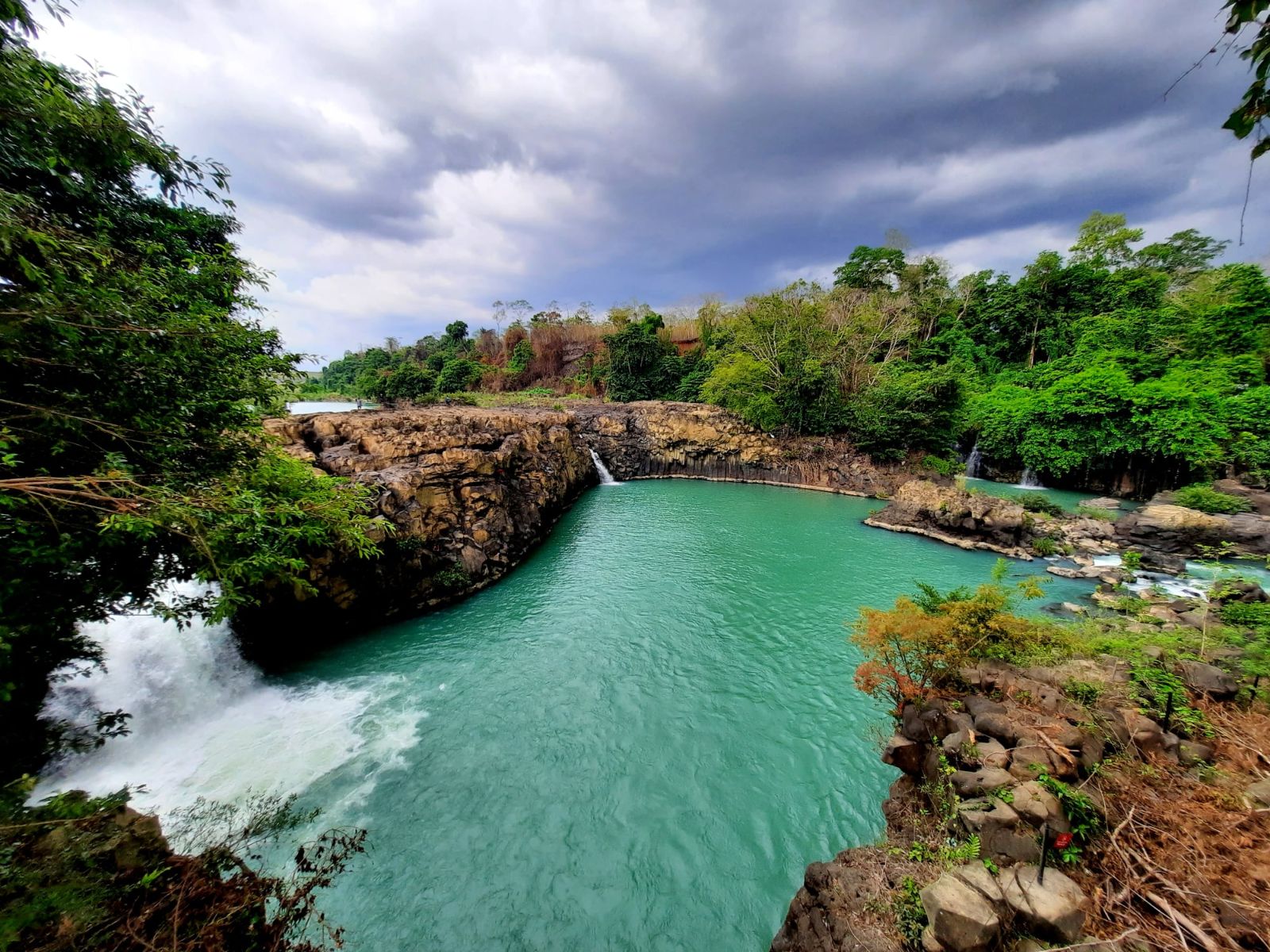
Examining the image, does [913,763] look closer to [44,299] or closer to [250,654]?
[44,299]

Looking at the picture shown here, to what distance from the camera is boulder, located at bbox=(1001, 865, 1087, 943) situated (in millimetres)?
2414

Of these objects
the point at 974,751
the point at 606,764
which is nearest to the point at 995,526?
the point at 974,751

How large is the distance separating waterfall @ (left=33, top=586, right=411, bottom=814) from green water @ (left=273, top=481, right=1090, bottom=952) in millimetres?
382

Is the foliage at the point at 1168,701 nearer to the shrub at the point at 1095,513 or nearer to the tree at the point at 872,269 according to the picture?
the shrub at the point at 1095,513

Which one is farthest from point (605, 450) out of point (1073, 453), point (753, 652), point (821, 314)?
point (1073, 453)

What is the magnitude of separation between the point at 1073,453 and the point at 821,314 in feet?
46.0

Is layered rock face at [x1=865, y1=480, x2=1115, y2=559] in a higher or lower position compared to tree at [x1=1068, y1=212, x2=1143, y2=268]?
lower

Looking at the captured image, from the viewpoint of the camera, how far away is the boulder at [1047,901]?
7.92 feet

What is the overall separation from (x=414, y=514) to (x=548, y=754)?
6575 mm

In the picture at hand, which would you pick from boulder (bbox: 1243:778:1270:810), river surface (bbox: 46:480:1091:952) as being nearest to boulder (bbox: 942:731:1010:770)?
boulder (bbox: 1243:778:1270:810)

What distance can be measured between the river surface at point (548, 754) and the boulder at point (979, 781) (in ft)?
4.98

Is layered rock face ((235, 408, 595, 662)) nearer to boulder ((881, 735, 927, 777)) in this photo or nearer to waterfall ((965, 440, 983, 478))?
boulder ((881, 735, 927, 777))

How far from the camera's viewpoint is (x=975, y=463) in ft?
76.9

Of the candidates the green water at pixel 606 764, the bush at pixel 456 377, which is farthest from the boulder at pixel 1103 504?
the bush at pixel 456 377
